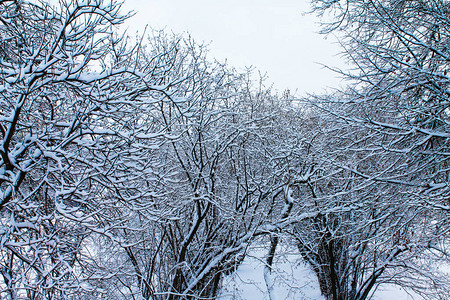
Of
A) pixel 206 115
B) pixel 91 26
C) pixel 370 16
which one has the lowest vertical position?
pixel 91 26

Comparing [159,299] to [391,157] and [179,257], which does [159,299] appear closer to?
[179,257]

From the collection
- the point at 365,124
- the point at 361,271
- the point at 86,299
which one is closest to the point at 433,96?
the point at 365,124

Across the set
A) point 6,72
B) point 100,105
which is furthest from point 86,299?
point 6,72

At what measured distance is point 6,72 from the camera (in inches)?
111

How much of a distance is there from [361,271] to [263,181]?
10.3 feet

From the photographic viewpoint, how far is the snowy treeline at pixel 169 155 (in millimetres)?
3176

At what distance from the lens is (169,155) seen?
6504 mm

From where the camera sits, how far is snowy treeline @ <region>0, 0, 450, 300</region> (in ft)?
10.4

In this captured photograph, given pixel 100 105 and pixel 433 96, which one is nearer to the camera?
pixel 100 105

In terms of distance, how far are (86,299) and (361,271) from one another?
573 cm

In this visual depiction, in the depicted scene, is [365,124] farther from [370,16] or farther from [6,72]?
[6,72]

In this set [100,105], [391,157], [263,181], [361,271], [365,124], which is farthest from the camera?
[361,271]

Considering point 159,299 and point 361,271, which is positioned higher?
point 361,271

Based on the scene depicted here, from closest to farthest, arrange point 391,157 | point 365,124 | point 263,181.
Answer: point 365,124 < point 391,157 < point 263,181
